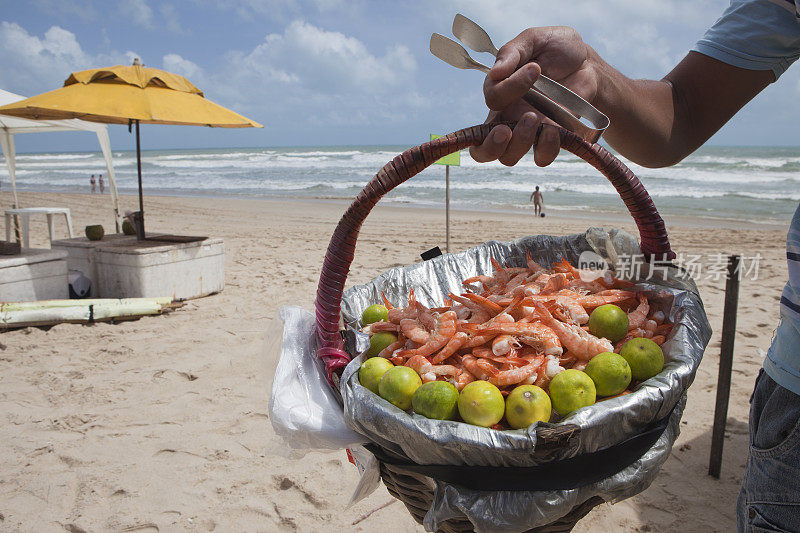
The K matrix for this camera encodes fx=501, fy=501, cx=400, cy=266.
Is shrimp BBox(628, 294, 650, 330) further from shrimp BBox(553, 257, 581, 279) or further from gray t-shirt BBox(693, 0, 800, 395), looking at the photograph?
gray t-shirt BBox(693, 0, 800, 395)

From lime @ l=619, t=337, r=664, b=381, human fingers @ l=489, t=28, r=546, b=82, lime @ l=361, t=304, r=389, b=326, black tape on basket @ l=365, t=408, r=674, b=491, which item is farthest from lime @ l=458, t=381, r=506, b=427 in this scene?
human fingers @ l=489, t=28, r=546, b=82

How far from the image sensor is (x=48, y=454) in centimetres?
275

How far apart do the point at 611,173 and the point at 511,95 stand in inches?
17.6

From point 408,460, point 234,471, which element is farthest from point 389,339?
point 234,471

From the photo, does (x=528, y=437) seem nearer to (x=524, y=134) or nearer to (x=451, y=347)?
(x=451, y=347)

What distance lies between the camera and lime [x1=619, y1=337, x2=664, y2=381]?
136 centimetres

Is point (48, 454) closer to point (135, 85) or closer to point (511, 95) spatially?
point (511, 95)

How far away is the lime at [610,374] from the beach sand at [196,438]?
117 centimetres

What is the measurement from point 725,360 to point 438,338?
1.80 m

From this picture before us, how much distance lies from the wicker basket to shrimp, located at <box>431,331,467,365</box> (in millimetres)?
278

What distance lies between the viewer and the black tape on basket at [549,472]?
3.63 ft

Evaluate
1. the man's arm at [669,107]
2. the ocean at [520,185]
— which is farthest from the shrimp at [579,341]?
the ocean at [520,185]

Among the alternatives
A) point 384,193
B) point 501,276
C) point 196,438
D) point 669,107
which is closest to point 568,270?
point 501,276

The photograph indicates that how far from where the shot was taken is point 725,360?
98.3 inches
